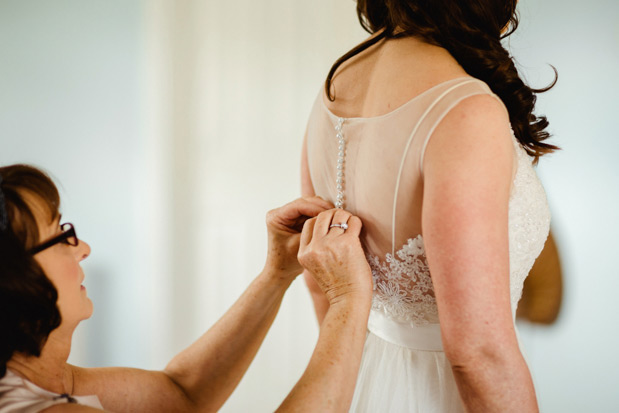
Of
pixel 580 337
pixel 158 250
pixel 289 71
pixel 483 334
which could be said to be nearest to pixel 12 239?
pixel 483 334

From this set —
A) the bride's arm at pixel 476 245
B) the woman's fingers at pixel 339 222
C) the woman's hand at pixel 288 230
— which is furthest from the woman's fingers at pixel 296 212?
the bride's arm at pixel 476 245

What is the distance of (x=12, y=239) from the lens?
0.80 meters

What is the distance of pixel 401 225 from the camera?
91cm

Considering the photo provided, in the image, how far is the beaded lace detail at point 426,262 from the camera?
0.94 m

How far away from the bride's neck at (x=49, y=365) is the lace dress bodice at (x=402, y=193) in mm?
603

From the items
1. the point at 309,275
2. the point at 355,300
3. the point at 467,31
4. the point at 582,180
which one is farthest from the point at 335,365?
the point at 582,180

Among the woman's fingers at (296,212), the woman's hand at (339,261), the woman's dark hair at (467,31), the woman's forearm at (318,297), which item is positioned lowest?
the woman's forearm at (318,297)

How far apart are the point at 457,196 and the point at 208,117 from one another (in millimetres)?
1796

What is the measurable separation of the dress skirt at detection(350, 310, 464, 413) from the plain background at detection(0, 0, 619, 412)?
135cm

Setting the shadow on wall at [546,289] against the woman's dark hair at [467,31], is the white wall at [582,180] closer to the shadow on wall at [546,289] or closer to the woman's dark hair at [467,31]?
the shadow on wall at [546,289]

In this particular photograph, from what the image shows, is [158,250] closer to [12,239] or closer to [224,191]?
[224,191]

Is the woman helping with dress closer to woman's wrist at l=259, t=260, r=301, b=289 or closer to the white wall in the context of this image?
woman's wrist at l=259, t=260, r=301, b=289

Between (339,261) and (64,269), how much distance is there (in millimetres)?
495

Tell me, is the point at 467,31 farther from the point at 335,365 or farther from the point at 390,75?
the point at 335,365
